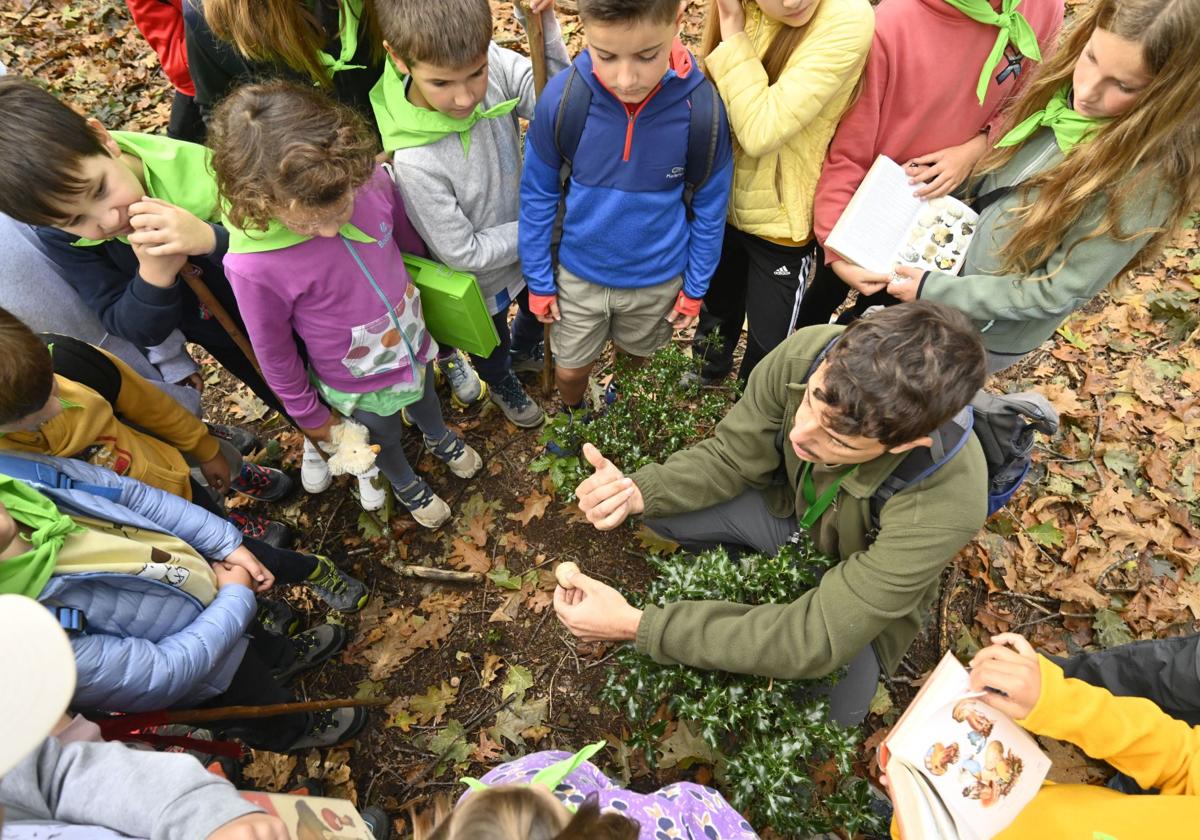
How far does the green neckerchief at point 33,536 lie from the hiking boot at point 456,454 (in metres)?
1.99

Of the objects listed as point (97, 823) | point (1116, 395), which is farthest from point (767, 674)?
point (1116, 395)

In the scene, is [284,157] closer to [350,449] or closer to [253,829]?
[350,449]

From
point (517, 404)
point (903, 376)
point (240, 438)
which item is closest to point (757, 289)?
point (903, 376)

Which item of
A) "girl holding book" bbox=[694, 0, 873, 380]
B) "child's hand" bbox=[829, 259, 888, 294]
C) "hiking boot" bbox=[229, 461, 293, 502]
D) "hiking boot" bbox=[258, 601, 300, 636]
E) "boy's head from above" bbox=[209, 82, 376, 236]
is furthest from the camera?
"hiking boot" bbox=[229, 461, 293, 502]

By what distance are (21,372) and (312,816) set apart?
64.6 inches

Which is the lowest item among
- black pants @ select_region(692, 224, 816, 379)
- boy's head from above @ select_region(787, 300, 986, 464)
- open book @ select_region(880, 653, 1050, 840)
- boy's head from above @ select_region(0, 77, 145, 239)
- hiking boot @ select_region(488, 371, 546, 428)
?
hiking boot @ select_region(488, 371, 546, 428)

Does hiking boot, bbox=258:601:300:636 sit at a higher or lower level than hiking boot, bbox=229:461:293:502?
lower

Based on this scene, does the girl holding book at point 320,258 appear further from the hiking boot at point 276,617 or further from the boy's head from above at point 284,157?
the hiking boot at point 276,617

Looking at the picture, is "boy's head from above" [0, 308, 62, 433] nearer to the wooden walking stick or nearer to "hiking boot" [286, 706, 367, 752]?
"hiking boot" [286, 706, 367, 752]

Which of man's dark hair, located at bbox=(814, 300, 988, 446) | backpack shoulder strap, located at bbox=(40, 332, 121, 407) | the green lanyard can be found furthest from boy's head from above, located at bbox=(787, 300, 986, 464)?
backpack shoulder strap, located at bbox=(40, 332, 121, 407)

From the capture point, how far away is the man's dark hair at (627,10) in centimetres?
227

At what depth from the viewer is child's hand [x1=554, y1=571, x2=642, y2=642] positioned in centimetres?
231

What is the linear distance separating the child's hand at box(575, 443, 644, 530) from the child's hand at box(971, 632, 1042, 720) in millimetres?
1404

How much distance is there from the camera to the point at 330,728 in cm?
313
